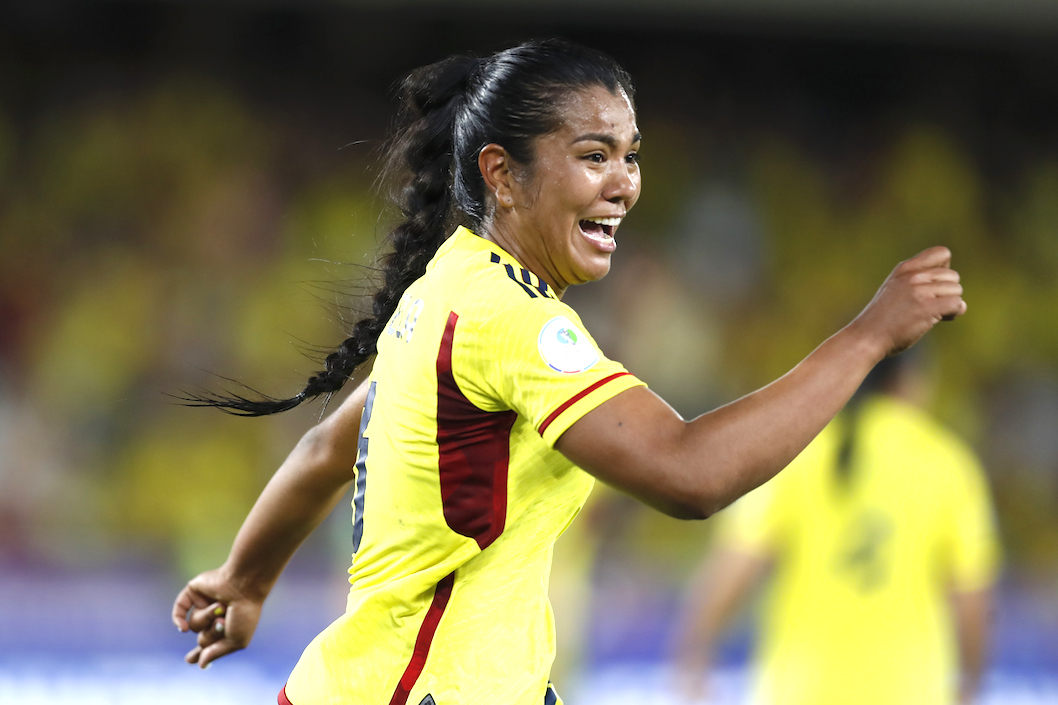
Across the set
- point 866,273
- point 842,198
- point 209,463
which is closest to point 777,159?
point 842,198

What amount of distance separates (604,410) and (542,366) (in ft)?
0.33

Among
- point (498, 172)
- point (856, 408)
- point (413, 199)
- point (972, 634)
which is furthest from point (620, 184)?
point (972, 634)

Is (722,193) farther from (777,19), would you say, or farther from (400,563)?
(400,563)

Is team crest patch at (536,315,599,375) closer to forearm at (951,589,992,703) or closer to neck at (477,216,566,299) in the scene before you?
neck at (477,216,566,299)

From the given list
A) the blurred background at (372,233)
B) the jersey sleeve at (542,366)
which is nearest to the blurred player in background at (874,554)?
the jersey sleeve at (542,366)

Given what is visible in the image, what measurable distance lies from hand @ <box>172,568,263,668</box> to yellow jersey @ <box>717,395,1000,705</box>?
1.95 m

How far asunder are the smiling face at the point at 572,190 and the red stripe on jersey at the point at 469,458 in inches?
10.7

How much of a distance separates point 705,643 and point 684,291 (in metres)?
4.74

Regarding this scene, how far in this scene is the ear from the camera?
180 centimetres

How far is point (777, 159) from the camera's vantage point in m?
9.34

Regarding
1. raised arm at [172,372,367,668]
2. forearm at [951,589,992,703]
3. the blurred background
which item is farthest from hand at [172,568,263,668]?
the blurred background

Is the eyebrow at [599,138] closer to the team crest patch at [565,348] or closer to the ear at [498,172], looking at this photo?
the ear at [498,172]

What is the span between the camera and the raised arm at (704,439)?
57.7 inches

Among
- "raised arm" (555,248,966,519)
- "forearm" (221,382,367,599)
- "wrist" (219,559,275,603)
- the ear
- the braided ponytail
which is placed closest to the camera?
"raised arm" (555,248,966,519)
